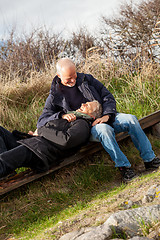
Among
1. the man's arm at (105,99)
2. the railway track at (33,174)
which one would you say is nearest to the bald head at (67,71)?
the man's arm at (105,99)

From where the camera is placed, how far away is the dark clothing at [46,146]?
3055 millimetres

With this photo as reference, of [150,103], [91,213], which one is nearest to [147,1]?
[150,103]

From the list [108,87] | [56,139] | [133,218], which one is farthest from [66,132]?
[108,87]

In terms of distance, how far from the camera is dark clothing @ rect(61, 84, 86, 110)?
12.3 feet

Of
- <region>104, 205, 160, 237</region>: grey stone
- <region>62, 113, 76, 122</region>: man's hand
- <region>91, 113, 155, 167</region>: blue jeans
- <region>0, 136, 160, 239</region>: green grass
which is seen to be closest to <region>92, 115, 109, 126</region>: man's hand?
<region>91, 113, 155, 167</region>: blue jeans

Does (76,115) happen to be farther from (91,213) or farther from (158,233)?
(158,233)

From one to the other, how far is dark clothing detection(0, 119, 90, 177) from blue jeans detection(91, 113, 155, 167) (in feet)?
0.64

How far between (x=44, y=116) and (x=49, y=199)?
1.05 metres

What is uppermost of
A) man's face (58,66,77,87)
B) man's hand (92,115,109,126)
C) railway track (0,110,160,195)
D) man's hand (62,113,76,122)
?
man's face (58,66,77,87)

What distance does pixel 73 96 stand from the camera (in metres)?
3.76

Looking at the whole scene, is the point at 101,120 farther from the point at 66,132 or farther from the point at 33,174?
the point at 33,174

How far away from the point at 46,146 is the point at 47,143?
5 cm

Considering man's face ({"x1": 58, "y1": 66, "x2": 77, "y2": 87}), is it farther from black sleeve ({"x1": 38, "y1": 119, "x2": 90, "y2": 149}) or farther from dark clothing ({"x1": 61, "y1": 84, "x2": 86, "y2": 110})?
black sleeve ({"x1": 38, "y1": 119, "x2": 90, "y2": 149})

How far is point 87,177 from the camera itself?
352 cm
